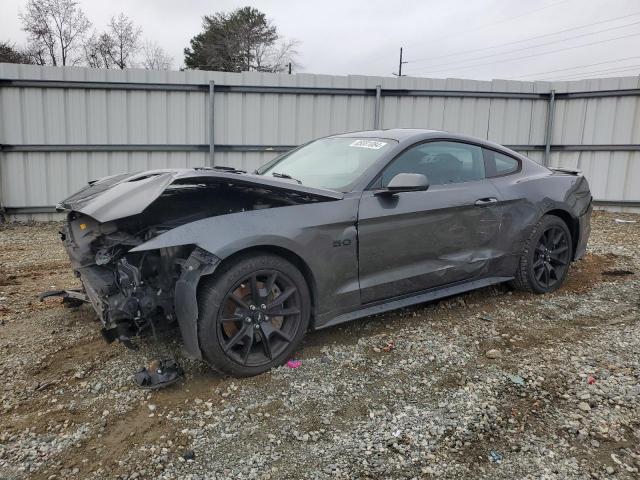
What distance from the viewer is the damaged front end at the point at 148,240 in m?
2.95

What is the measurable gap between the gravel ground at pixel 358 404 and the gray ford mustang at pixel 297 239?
31 centimetres

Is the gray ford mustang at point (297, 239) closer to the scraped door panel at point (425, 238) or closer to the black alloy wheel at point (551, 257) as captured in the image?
the scraped door panel at point (425, 238)

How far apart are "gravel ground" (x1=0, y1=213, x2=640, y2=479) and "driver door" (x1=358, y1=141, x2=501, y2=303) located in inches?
17.6

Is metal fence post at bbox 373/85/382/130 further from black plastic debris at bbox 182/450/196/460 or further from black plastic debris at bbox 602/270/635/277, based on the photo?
black plastic debris at bbox 182/450/196/460

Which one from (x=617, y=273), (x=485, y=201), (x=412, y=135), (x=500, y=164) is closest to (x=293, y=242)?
(x=412, y=135)

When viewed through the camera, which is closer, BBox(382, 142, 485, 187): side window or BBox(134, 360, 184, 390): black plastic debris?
BBox(134, 360, 184, 390): black plastic debris

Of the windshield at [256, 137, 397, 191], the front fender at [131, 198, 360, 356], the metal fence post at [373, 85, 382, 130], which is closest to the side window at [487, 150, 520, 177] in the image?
the windshield at [256, 137, 397, 191]

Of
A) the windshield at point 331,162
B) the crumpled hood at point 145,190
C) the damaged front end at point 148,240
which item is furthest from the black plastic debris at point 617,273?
the damaged front end at point 148,240

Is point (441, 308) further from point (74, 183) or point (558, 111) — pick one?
point (558, 111)

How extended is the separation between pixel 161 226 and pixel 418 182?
176cm

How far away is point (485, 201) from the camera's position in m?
4.22

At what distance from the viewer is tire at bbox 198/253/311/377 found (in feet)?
9.80

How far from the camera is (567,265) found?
5.01 m

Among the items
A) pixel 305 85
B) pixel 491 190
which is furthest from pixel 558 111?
pixel 491 190
